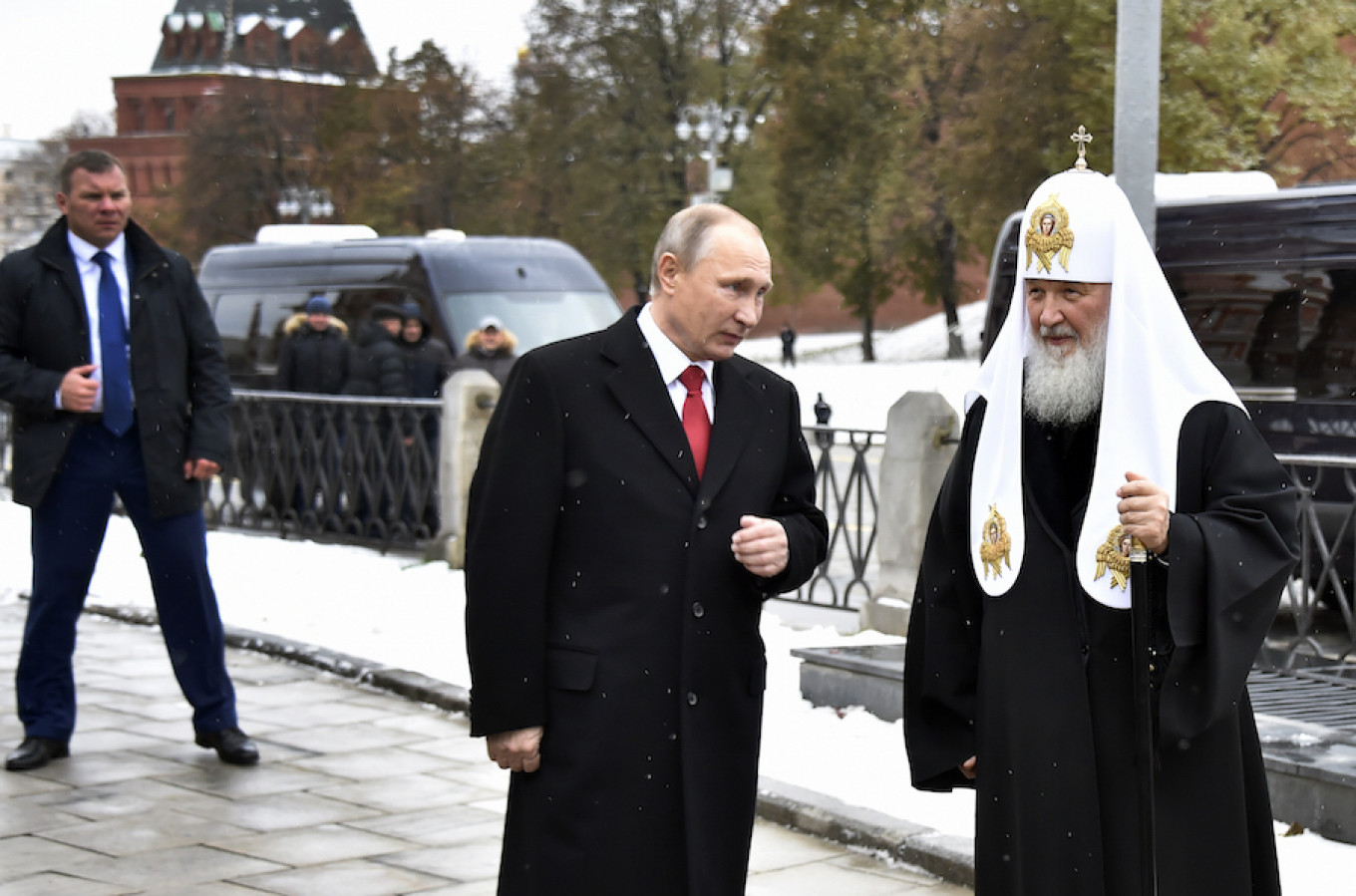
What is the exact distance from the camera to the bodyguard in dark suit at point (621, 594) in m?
3.57

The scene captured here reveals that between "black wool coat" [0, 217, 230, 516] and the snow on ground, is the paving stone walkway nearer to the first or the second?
the snow on ground

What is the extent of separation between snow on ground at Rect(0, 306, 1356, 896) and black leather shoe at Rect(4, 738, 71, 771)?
192 centimetres

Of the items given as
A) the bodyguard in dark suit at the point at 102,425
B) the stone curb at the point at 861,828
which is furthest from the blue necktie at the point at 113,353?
the stone curb at the point at 861,828

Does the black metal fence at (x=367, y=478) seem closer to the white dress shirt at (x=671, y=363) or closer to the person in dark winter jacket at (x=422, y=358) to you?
the person in dark winter jacket at (x=422, y=358)

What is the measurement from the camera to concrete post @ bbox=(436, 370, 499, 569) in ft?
38.0

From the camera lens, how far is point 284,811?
6.03 meters

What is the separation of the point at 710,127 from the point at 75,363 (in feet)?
111

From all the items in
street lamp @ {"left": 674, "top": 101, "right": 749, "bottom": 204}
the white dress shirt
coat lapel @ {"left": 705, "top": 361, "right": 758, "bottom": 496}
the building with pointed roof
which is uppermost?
the building with pointed roof

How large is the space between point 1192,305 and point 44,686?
717 centimetres

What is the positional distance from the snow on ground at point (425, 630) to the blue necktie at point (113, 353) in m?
2.19

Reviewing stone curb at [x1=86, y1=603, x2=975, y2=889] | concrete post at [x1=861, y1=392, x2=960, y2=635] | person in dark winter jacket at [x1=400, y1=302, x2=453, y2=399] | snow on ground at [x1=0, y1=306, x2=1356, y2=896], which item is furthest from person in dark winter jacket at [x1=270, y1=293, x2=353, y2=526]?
stone curb at [x1=86, y1=603, x2=975, y2=889]

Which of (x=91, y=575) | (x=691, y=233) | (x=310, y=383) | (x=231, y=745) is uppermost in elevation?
(x=691, y=233)

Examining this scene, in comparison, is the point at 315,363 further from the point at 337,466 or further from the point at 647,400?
the point at 647,400

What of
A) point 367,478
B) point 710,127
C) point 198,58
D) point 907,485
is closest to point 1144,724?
point 907,485
